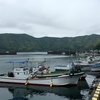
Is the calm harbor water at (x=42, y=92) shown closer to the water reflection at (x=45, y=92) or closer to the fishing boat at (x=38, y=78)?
the water reflection at (x=45, y=92)

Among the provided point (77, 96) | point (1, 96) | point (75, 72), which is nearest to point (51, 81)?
point (75, 72)

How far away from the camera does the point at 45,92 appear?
100.0ft

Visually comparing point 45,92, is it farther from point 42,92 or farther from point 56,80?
point 56,80

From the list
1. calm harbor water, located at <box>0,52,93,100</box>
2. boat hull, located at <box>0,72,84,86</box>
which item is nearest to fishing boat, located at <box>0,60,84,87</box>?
boat hull, located at <box>0,72,84,86</box>

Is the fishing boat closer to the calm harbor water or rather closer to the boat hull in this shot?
the boat hull

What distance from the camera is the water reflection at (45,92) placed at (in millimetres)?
28180

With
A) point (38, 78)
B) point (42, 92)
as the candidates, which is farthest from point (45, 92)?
point (38, 78)

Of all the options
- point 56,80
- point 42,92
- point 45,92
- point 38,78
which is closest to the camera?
point 45,92

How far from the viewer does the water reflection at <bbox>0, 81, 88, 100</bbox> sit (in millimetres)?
28180

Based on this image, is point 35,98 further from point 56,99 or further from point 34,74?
point 34,74

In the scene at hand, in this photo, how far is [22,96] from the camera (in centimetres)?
2933

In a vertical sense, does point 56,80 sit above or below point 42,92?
above

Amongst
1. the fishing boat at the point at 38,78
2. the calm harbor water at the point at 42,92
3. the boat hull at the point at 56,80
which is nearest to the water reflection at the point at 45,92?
the calm harbor water at the point at 42,92

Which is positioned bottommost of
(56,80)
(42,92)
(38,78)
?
(42,92)
